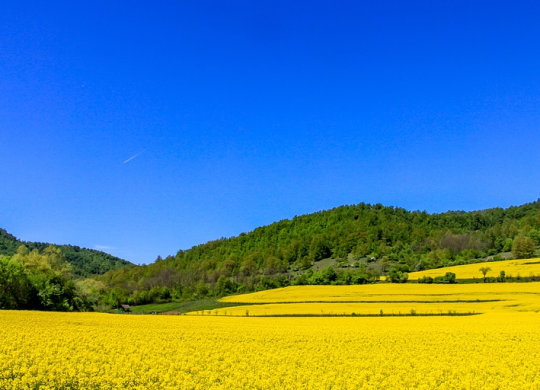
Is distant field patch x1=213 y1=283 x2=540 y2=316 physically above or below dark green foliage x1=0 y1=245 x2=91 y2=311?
below

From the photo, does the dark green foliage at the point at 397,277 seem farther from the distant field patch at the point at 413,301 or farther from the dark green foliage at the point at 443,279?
the distant field patch at the point at 413,301

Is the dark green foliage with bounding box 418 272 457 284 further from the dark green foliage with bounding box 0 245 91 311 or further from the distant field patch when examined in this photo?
the dark green foliage with bounding box 0 245 91 311

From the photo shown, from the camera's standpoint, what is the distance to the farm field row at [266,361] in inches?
586

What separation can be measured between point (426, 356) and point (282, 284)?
4590 inches

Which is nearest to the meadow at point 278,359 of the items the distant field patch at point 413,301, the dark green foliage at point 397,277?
the distant field patch at point 413,301

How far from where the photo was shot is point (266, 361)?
18.6 m

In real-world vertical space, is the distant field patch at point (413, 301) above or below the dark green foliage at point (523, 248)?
below

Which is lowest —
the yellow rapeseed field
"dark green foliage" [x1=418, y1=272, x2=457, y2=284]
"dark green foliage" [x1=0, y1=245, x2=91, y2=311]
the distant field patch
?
the distant field patch

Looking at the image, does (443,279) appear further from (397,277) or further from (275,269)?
(275,269)

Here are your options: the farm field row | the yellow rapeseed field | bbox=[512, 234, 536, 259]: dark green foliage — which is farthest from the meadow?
bbox=[512, 234, 536, 259]: dark green foliage

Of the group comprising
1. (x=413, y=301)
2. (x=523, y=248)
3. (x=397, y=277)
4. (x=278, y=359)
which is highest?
(x=523, y=248)

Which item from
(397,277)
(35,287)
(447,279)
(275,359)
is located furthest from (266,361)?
(397,277)

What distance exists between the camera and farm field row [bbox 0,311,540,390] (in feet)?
48.8

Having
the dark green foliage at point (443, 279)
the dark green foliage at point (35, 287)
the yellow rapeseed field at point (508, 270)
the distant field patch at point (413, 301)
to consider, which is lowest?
the distant field patch at point (413, 301)
